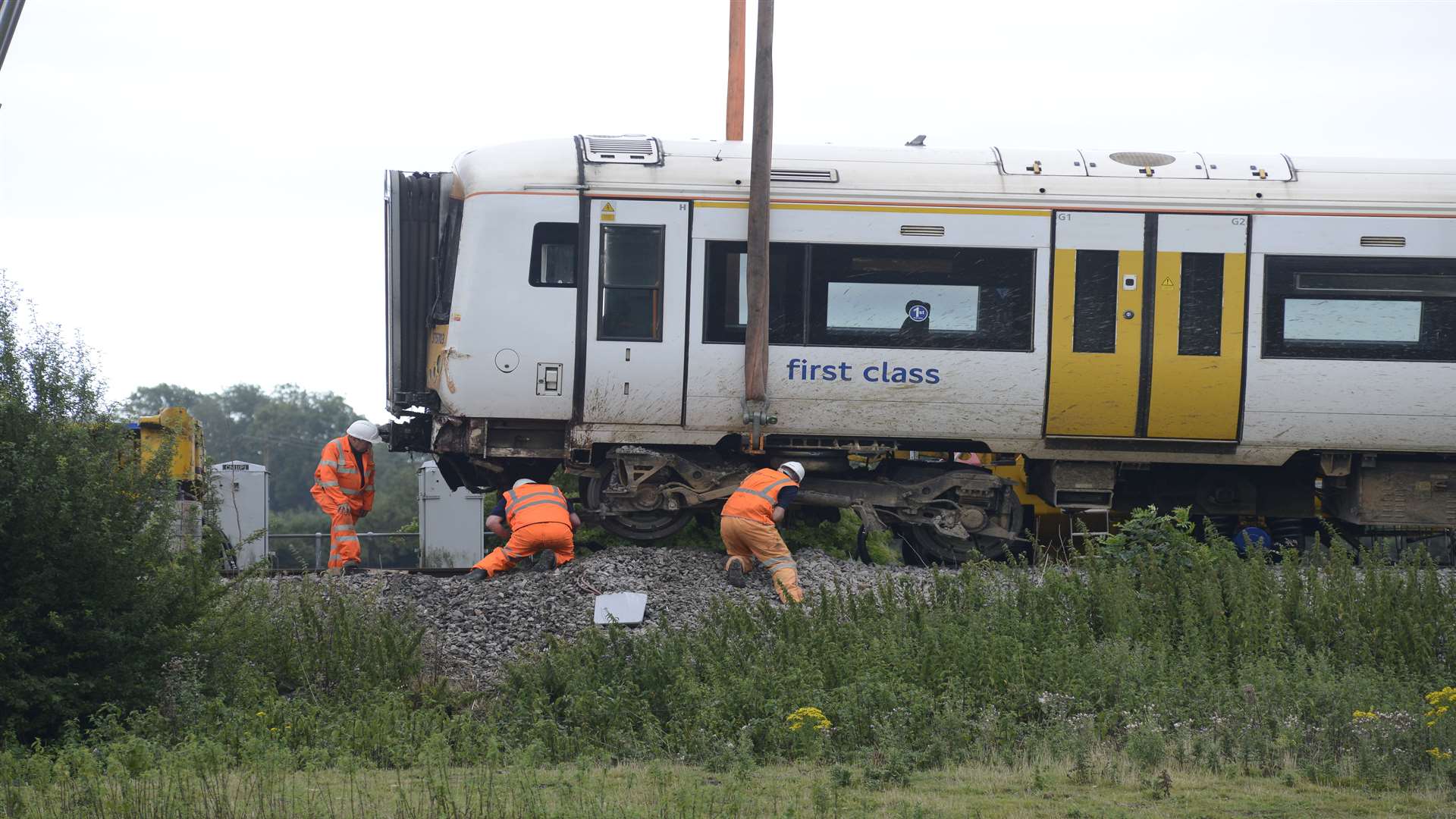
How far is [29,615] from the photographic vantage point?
8141 millimetres

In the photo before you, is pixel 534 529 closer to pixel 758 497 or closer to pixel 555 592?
pixel 555 592

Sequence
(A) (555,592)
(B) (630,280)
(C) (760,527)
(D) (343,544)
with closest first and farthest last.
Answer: (A) (555,592) < (C) (760,527) < (B) (630,280) < (D) (343,544)

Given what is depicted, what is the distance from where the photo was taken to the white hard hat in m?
12.7

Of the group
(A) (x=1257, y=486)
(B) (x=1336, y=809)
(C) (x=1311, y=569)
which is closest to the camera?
(B) (x=1336, y=809)

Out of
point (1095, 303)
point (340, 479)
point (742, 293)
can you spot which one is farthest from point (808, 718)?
point (340, 479)

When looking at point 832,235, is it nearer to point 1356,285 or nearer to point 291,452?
point 1356,285

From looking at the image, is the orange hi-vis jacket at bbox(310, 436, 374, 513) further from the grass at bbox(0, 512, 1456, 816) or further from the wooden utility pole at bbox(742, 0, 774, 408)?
the wooden utility pole at bbox(742, 0, 774, 408)

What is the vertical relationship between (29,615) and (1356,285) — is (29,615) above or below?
below

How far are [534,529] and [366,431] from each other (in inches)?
87.2

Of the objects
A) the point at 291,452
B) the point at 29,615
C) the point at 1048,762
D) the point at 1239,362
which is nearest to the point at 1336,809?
the point at 1048,762

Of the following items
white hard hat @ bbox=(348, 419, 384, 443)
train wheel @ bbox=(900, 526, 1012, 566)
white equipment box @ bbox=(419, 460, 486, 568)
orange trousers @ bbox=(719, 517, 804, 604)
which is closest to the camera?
orange trousers @ bbox=(719, 517, 804, 604)

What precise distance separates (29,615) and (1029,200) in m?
7.75

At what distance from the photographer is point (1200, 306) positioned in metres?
11.5

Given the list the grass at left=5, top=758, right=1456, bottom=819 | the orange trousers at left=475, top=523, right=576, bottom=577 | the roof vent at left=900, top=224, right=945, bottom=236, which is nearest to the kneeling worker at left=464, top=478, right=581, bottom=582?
the orange trousers at left=475, top=523, right=576, bottom=577
